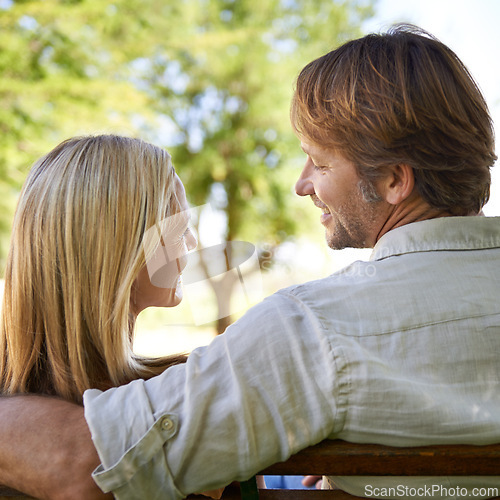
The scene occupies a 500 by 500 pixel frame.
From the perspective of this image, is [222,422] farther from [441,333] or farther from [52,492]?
[441,333]

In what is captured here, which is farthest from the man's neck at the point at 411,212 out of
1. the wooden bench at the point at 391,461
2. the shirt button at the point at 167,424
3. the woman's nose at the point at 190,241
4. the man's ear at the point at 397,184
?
the shirt button at the point at 167,424

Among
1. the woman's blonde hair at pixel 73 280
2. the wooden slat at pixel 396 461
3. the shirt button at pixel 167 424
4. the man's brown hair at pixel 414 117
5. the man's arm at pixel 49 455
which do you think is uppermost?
the man's brown hair at pixel 414 117

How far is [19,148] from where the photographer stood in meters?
9.33

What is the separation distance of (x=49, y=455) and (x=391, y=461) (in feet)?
2.18

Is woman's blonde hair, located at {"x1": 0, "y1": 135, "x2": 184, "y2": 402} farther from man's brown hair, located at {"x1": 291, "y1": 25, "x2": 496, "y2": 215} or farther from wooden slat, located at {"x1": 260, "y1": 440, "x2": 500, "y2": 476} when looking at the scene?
man's brown hair, located at {"x1": 291, "y1": 25, "x2": 496, "y2": 215}

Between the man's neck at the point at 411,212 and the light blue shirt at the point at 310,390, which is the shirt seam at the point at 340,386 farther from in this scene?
the man's neck at the point at 411,212

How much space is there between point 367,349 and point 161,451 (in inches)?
17.9

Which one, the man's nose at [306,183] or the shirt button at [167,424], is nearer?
the shirt button at [167,424]

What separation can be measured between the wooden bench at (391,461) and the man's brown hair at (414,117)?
2.55ft

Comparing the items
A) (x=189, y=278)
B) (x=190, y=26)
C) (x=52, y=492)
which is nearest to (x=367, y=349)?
Answer: (x=52, y=492)

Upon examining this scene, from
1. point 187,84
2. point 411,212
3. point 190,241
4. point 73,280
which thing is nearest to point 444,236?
point 411,212

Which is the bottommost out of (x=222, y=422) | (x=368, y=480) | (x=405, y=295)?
(x=368, y=480)

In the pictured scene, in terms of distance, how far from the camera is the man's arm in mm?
1059

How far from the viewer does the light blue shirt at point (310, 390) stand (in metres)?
1.06
